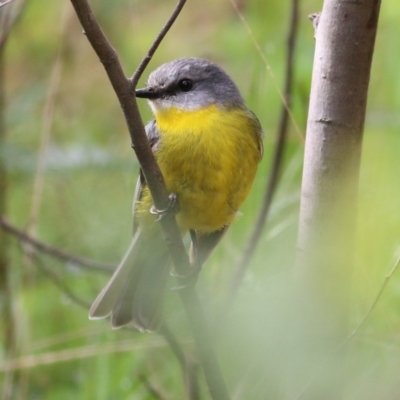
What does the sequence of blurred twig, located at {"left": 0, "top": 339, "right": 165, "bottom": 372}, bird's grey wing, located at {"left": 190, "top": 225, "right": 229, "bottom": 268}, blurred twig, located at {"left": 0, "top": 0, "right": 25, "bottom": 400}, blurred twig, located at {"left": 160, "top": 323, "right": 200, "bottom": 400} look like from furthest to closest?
blurred twig, located at {"left": 0, "top": 0, "right": 25, "bottom": 400} → blurred twig, located at {"left": 0, "top": 339, "right": 165, "bottom": 372} → bird's grey wing, located at {"left": 190, "top": 225, "right": 229, "bottom": 268} → blurred twig, located at {"left": 160, "top": 323, "right": 200, "bottom": 400}

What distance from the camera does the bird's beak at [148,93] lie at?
265cm


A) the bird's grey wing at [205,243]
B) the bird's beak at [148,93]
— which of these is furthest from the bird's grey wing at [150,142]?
the bird's grey wing at [205,243]

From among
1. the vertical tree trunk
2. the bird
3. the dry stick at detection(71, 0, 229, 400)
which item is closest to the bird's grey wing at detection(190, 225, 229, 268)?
the bird

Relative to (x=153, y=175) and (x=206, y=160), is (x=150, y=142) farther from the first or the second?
(x=153, y=175)

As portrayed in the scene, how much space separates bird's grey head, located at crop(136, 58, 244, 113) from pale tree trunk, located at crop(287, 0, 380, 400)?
0.78 metres

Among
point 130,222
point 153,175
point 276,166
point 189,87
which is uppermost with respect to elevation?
point 153,175

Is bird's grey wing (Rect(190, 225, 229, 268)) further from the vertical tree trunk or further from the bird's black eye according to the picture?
the vertical tree trunk

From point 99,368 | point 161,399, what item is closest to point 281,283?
point 161,399

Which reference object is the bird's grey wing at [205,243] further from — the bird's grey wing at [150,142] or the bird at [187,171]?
the bird's grey wing at [150,142]

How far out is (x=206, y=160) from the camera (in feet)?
8.66

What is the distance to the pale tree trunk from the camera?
2.04 metres

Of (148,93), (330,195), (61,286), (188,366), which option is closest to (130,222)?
(61,286)

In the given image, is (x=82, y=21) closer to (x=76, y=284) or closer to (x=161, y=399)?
(x=161, y=399)

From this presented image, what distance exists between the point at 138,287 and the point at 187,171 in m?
0.64
